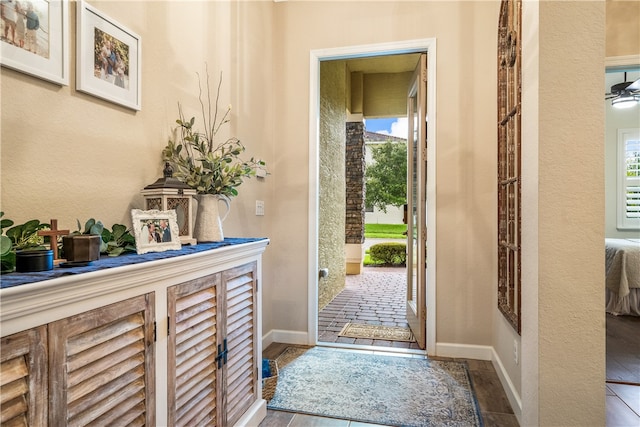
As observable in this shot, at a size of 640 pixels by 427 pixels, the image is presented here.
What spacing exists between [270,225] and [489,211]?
5.78 feet

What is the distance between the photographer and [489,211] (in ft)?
9.21

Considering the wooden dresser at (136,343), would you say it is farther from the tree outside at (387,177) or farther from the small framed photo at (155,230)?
the tree outside at (387,177)

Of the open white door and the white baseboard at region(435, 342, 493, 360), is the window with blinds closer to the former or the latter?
the open white door

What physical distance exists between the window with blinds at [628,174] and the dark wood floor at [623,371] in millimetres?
3139

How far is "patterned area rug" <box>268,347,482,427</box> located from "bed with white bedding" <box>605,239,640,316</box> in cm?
232

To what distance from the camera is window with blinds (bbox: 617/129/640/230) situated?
6.05 m

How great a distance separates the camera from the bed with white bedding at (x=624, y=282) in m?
3.77

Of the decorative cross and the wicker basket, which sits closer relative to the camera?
the decorative cross

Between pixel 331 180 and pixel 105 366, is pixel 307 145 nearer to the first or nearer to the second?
pixel 331 180

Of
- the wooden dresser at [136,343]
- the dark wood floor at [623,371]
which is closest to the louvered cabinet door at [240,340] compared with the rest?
the wooden dresser at [136,343]

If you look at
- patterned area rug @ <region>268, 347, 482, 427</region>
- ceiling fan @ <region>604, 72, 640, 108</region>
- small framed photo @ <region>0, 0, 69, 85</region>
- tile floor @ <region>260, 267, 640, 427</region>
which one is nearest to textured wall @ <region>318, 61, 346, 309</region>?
tile floor @ <region>260, 267, 640, 427</region>

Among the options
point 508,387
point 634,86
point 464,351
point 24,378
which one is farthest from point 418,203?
point 634,86

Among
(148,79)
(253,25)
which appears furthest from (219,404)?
(253,25)

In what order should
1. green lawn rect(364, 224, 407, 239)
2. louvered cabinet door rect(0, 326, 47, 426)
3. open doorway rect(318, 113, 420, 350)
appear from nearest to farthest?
louvered cabinet door rect(0, 326, 47, 426) → open doorway rect(318, 113, 420, 350) → green lawn rect(364, 224, 407, 239)
